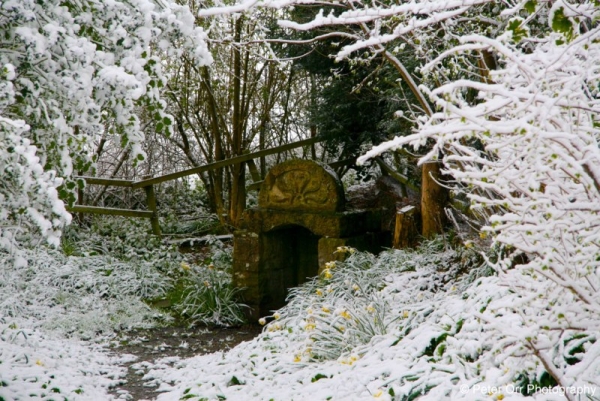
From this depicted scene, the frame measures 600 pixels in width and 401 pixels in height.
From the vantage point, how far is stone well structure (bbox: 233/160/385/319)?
22.6 feet

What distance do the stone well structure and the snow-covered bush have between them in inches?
132

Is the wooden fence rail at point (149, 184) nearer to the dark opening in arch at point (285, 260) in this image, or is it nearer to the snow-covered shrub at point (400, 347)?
the dark opening in arch at point (285, 260)

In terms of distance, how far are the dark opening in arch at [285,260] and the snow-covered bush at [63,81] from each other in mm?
3791

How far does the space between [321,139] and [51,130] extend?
6.04 metres

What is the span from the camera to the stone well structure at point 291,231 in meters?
6.89

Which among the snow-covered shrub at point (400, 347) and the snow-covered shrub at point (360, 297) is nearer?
the snow-covered shrub at point (400, 347)

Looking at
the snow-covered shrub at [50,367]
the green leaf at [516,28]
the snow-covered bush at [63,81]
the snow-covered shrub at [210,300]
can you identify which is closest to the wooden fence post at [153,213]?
the snow-covered shrub at [210,300]

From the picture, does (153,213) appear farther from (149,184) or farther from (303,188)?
(303,188)

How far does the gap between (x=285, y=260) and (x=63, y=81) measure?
4.76 metres

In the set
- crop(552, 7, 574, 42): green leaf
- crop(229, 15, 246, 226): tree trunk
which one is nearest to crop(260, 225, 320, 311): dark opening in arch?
crop(229, 15, 246, 226): tree trunk

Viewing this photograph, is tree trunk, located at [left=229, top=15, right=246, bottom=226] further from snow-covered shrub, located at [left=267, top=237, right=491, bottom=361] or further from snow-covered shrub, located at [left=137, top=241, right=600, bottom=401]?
snow-covered shrub, located at [left=137, top=241, right=600, bottom=401]

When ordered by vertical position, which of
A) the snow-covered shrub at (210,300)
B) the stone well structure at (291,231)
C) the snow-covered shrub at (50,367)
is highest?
the stone well structure at (291,231)

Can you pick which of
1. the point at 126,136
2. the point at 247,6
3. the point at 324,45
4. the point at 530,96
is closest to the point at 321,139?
the point at 324,45

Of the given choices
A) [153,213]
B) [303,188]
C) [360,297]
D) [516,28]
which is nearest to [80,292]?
[153,213]
